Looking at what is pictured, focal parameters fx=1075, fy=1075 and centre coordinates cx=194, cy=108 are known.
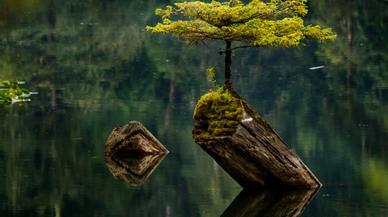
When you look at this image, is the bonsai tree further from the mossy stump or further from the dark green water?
the dark green water

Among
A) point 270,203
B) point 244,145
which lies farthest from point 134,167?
point 270,203

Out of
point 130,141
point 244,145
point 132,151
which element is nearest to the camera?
point 244,145

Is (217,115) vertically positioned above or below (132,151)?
above

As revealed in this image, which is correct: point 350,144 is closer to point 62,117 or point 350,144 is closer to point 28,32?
point 62,117

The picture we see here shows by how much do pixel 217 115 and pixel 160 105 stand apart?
19.8 meters

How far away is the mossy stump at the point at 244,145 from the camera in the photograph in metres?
25.5

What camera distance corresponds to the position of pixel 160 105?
1795 inches

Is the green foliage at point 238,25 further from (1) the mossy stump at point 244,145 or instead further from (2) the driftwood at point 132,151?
(2) the driftwood at point 132,151

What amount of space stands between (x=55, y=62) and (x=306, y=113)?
68.9 ft

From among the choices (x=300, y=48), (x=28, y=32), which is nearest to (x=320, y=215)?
(x=300, y=48)

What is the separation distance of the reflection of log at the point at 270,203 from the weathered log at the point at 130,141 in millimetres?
4918

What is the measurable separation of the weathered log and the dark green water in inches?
31.8

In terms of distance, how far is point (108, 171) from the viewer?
1152 inches

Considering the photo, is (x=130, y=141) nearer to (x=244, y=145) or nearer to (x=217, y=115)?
(x=217, y=115)
